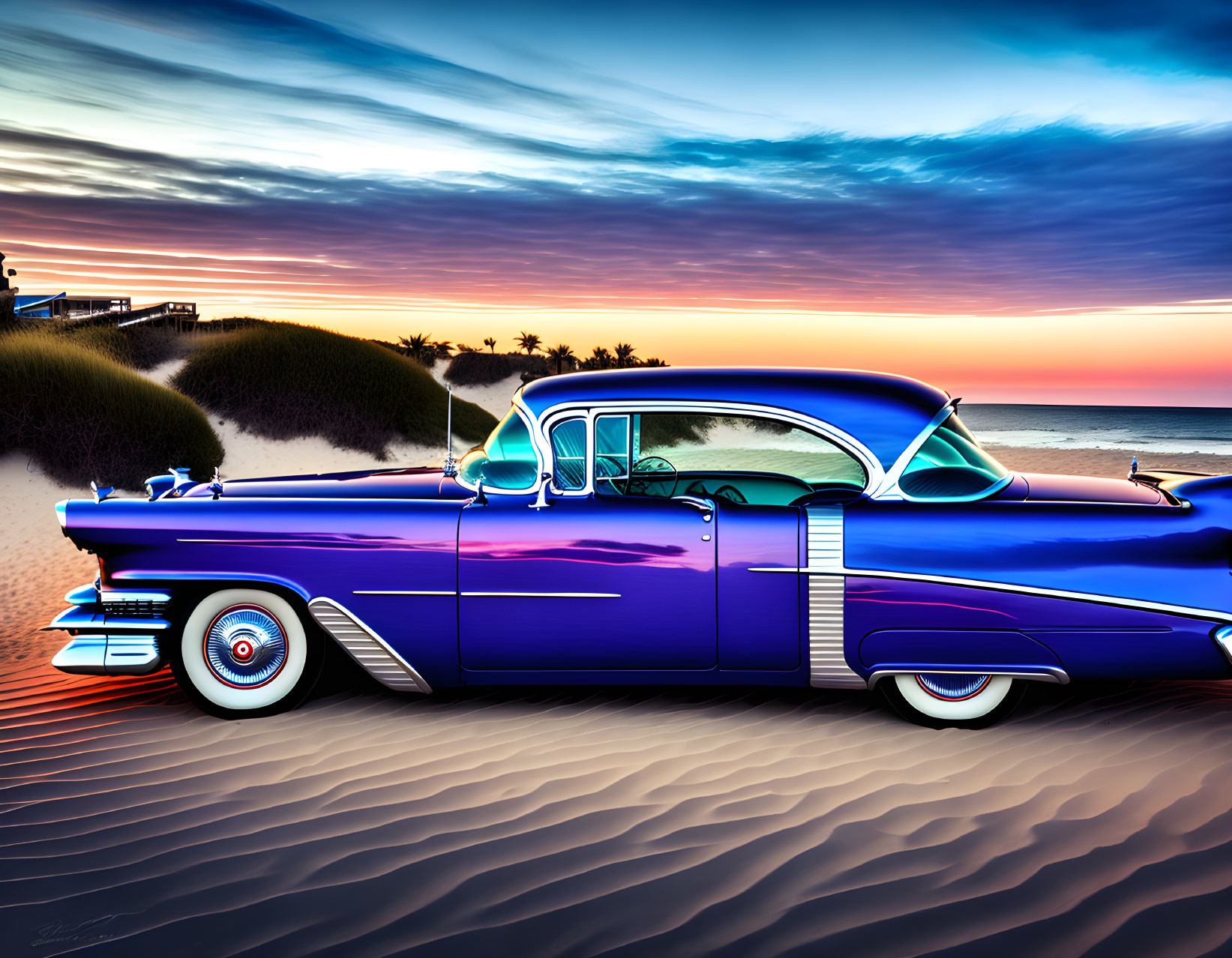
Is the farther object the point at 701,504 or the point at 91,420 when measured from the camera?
the point at 91,420

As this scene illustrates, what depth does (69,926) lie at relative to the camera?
262 cm

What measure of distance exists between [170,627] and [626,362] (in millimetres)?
36188

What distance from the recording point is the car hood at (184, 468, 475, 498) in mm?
4539

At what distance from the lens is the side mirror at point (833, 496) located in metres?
4.06

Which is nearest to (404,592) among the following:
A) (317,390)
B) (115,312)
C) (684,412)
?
(684,412)

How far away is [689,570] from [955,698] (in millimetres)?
1430

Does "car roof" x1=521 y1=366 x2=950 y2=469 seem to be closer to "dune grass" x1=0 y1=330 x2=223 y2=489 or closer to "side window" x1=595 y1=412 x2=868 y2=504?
"side window" x1=595 y1=412 x2=868 y2=504

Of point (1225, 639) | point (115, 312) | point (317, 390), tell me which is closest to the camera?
point (1225, 639)

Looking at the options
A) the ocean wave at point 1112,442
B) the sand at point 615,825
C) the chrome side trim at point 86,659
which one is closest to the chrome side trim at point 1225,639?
the sand at point 615,825

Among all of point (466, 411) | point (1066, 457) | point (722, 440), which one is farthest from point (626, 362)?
point (722, 440)

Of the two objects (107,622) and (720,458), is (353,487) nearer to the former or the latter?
(107,622)

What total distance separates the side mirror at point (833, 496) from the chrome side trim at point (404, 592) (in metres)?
1.68

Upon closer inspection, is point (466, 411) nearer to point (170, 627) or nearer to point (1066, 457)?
point (1066, 457)

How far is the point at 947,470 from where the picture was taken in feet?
13.4
